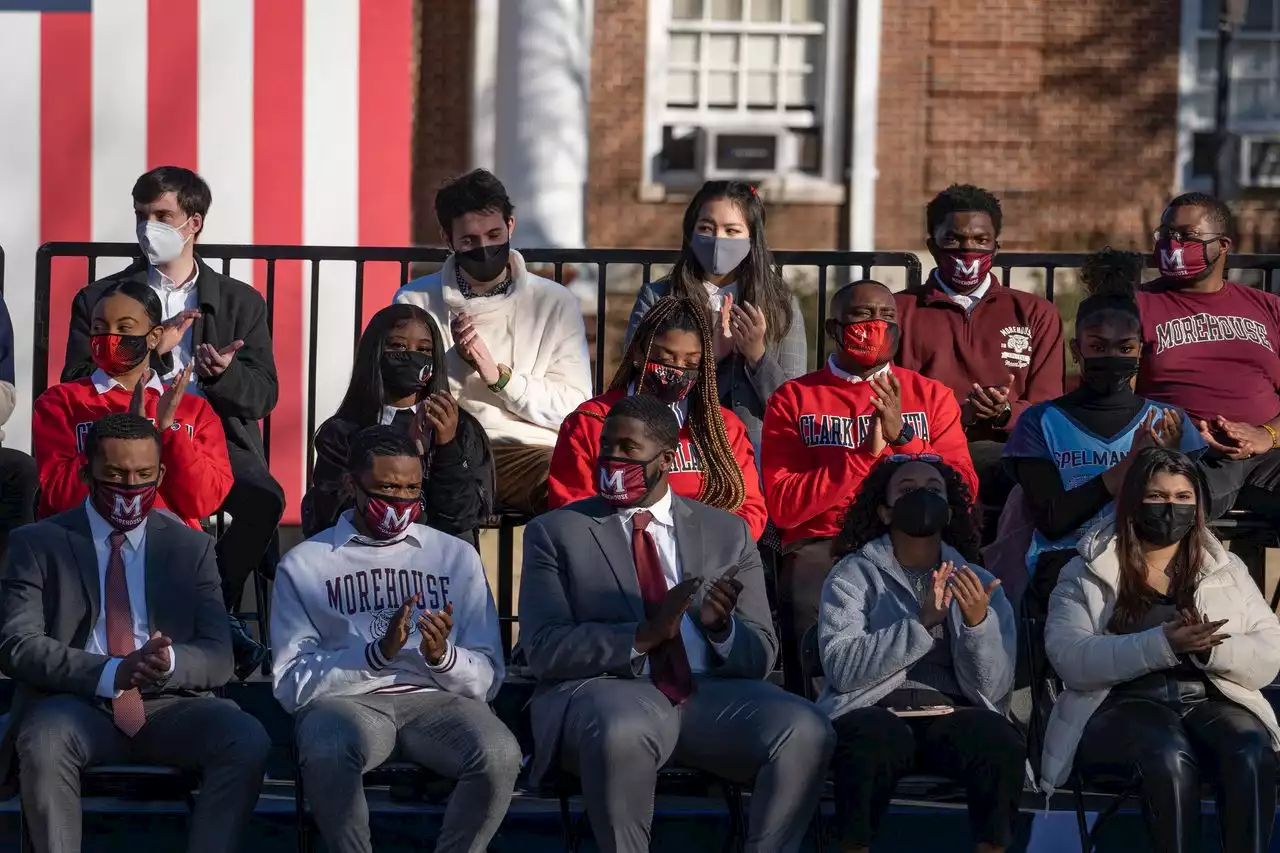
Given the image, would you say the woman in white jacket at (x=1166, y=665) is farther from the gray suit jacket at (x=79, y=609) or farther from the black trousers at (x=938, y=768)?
the gray suit jacket at (x=79, y=609)

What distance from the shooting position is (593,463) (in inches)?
247

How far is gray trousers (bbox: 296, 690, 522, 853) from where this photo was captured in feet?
17.7

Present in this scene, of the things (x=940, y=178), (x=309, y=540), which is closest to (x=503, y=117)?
(x=940, y=178)

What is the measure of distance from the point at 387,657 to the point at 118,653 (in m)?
0.78

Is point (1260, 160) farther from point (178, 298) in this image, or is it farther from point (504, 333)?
point (178, 298)

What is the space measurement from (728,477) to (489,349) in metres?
1.14

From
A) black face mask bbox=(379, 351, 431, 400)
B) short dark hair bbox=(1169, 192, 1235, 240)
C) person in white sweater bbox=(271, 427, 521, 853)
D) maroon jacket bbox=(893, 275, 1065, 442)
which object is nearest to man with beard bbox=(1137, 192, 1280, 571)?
short dark hair bbox=(1169, 192, 1235, 240)

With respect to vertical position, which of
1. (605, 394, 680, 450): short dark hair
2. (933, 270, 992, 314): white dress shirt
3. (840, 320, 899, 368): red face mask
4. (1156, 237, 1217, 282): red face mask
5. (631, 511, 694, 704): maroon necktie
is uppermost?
(1156, 237, 1217, 282): red face mask

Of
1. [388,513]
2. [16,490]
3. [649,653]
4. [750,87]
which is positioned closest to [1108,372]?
[649,653]

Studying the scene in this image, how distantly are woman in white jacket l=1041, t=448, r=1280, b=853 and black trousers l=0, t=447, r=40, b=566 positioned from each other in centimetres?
326

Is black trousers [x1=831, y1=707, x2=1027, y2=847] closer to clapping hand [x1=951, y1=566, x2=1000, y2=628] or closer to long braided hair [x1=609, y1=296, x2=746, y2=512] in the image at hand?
clapping hand [x1=951, y1=566, x2=1000, y2=628]

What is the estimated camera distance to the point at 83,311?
22.3ft

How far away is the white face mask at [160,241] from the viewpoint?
6902 mm

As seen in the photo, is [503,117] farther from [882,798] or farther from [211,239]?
[882,798]
